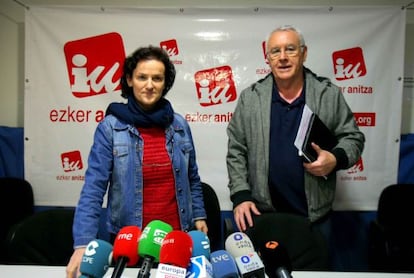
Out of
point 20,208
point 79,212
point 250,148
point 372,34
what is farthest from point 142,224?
point 372,34

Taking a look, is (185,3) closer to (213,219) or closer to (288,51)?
(288,51)

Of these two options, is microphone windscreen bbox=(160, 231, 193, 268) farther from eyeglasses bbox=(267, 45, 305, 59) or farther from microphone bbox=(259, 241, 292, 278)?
eyeglasses bbox=(267, 45, 305, 59)

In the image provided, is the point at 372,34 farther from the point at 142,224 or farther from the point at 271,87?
the point at 142,224

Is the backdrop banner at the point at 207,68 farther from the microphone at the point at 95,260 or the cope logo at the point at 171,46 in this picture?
the microphone at the point at 95,260

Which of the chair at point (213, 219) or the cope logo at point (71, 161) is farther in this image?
the cope logo at point (71, 161)

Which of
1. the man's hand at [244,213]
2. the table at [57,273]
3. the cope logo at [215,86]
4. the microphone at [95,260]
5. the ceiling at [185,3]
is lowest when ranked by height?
the table at [57,273]

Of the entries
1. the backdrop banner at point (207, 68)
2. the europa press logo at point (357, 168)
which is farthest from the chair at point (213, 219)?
the europa press logo at point (357, 168)

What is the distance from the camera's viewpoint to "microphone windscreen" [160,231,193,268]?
85 cm

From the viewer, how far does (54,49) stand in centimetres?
241

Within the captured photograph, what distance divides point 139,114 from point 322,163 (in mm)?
904

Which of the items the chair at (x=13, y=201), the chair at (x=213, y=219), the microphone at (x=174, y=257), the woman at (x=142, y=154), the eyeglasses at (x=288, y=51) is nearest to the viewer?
the microphone at (x=174, y=257)

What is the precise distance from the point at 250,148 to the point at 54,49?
1.53m

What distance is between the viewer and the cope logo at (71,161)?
2467 millimetres

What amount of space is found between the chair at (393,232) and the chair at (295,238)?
2.69ft
